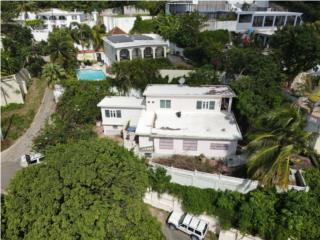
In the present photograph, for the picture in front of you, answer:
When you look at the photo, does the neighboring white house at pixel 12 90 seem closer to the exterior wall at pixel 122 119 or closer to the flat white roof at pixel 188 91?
the exterior wall at pixel 122 119

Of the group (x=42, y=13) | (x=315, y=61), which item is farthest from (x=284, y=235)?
(x=42, y=13)

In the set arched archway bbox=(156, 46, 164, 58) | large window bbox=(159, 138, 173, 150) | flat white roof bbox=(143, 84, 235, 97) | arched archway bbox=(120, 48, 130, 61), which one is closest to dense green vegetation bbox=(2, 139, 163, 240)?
large window bbox=(159, 138, 173, 150)

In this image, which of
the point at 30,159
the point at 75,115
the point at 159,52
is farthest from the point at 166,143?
the point at 159,52

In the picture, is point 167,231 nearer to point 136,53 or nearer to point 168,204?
point 168,204

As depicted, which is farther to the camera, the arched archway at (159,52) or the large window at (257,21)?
the large window at (257,21)

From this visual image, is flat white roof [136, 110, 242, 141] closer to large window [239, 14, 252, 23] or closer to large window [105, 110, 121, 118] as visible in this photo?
large window [105, 110, 121, 118]

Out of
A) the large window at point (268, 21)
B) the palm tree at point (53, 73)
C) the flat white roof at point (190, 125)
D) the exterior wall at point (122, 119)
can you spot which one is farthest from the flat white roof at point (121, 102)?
the large window at point (268, 21)
